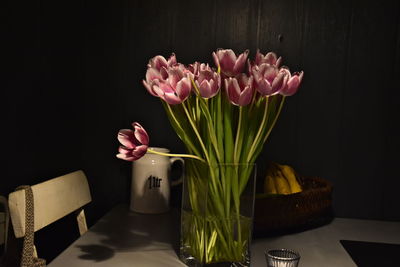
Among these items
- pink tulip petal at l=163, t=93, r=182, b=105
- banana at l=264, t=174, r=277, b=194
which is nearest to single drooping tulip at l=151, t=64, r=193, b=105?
pink tulip petal at l=163, t=93, r=182, b=105

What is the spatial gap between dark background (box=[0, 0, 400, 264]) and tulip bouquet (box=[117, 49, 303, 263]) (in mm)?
646

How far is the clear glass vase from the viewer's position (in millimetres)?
1024

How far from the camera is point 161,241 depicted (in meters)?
1.27

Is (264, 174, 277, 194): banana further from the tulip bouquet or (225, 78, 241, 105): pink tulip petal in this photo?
(225, 78, 241, 105): pink tulip petal

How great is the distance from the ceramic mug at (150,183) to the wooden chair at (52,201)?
154mm

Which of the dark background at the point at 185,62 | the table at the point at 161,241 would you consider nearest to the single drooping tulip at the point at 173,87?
the table at the point at 161,241

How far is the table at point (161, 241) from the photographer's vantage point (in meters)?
1.12

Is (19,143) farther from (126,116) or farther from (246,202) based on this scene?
(246,202)

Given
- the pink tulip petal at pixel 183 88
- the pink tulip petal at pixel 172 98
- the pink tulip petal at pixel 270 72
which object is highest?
the pink tulip petal at pixel 270 72

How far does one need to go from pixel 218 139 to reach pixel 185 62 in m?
0.71

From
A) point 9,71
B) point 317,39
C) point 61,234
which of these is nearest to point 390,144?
point 317,39

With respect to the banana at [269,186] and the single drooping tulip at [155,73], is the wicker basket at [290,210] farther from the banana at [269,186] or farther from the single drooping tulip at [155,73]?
the single drooping tulip at [155,73]

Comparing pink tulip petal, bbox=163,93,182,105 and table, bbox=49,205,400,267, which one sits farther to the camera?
table, bbox=49,205,400,267

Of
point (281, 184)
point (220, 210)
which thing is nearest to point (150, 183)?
point (281, 184)
